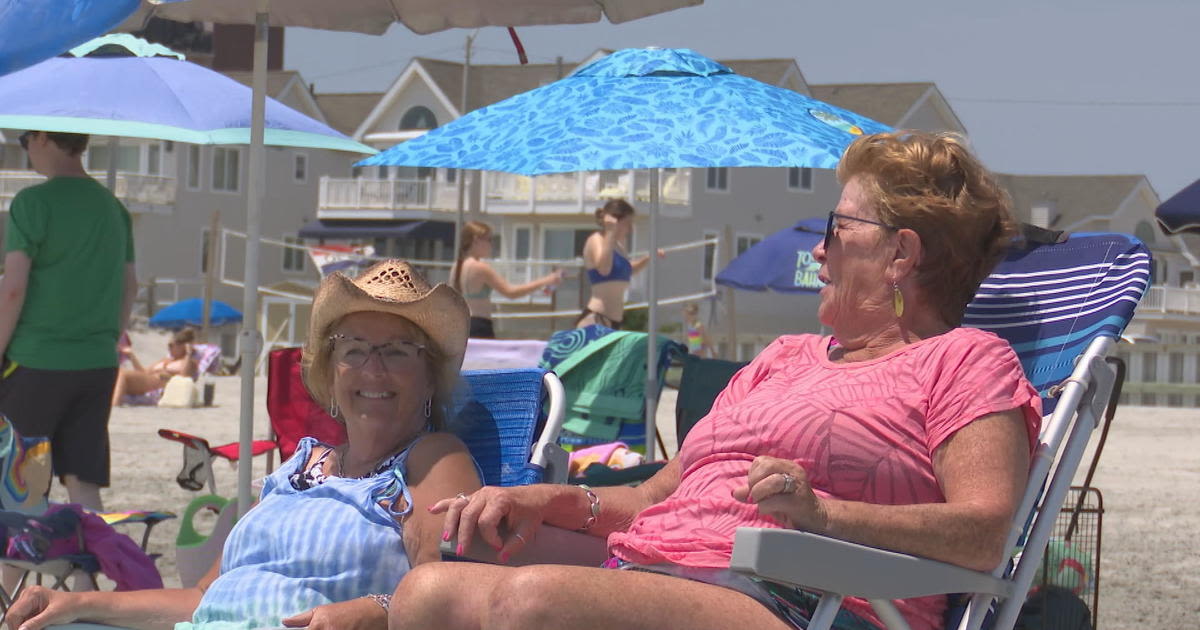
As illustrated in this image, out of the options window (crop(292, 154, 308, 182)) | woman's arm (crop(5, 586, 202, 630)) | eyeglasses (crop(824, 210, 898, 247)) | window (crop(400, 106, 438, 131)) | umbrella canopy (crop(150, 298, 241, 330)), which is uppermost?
window (crop(400, 106, 438, 131))

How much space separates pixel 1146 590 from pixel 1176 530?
2.09 meters

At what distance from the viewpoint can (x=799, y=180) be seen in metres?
Answer: 48.6

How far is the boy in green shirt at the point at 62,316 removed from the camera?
5.29m

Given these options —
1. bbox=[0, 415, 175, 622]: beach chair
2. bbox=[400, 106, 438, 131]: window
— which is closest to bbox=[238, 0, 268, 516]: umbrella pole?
bbox=[0, 415, 175, 622]: beach chair

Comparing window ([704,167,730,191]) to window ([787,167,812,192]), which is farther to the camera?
window ([787,167,812,192])

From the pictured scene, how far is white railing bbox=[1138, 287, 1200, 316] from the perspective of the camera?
5109 cm

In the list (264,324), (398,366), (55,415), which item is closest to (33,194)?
(55,415)

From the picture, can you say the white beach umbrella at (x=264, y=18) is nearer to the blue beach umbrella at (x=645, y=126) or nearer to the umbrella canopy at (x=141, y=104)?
the umbrella canopy at (x=141, y=104)

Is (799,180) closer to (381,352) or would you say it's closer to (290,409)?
(290,409)

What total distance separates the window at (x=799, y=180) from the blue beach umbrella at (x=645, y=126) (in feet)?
138

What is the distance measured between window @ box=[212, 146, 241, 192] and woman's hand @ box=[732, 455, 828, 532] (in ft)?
169

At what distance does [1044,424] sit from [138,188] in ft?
162

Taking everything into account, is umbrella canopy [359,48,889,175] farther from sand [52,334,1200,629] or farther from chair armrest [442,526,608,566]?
chair armrest [442,526,608,566]

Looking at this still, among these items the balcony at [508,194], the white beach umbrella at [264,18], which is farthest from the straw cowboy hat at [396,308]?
the balcony at [508,194]
